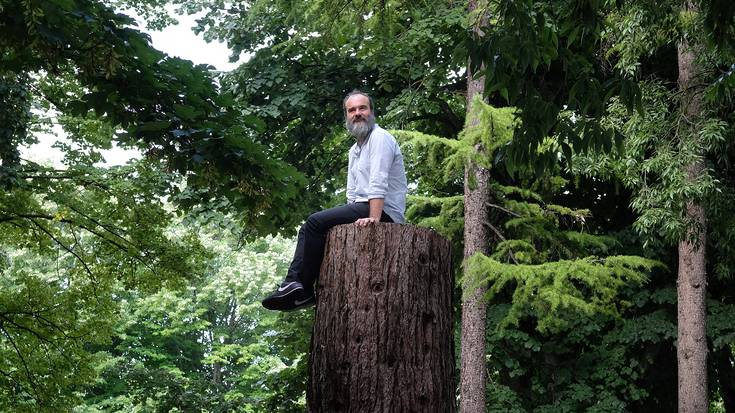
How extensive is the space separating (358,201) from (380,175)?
210 mm

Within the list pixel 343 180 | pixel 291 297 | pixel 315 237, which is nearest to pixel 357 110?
pixel 315 237

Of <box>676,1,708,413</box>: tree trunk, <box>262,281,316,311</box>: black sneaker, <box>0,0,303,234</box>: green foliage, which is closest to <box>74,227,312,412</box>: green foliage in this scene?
<box>676,1,708,413</box>: tree trunk

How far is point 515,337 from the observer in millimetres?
14539

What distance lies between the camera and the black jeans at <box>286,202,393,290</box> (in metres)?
4.74

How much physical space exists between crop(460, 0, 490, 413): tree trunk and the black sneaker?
7.03 meters

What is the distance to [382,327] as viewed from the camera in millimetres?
4293

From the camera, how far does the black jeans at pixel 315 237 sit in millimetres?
4742

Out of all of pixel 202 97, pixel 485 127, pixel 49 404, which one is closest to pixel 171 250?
pixel 49 404

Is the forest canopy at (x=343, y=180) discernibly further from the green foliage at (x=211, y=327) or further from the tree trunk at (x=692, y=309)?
the green foliage at (x=211, y=327)

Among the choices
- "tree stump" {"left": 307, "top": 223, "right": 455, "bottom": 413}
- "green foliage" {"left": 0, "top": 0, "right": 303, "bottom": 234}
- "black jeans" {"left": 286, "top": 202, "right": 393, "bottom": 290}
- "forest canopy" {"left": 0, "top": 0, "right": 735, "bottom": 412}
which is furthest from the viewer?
"forest canopy" {"left": 0, "top": 0, "right": 735, "bottom": 412}

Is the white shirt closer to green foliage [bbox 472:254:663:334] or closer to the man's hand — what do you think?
the man's hand

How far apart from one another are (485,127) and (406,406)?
8099 millimetres

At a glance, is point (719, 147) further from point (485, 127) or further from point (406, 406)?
point (406, 406)

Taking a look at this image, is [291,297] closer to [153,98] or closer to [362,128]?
[362,128]
